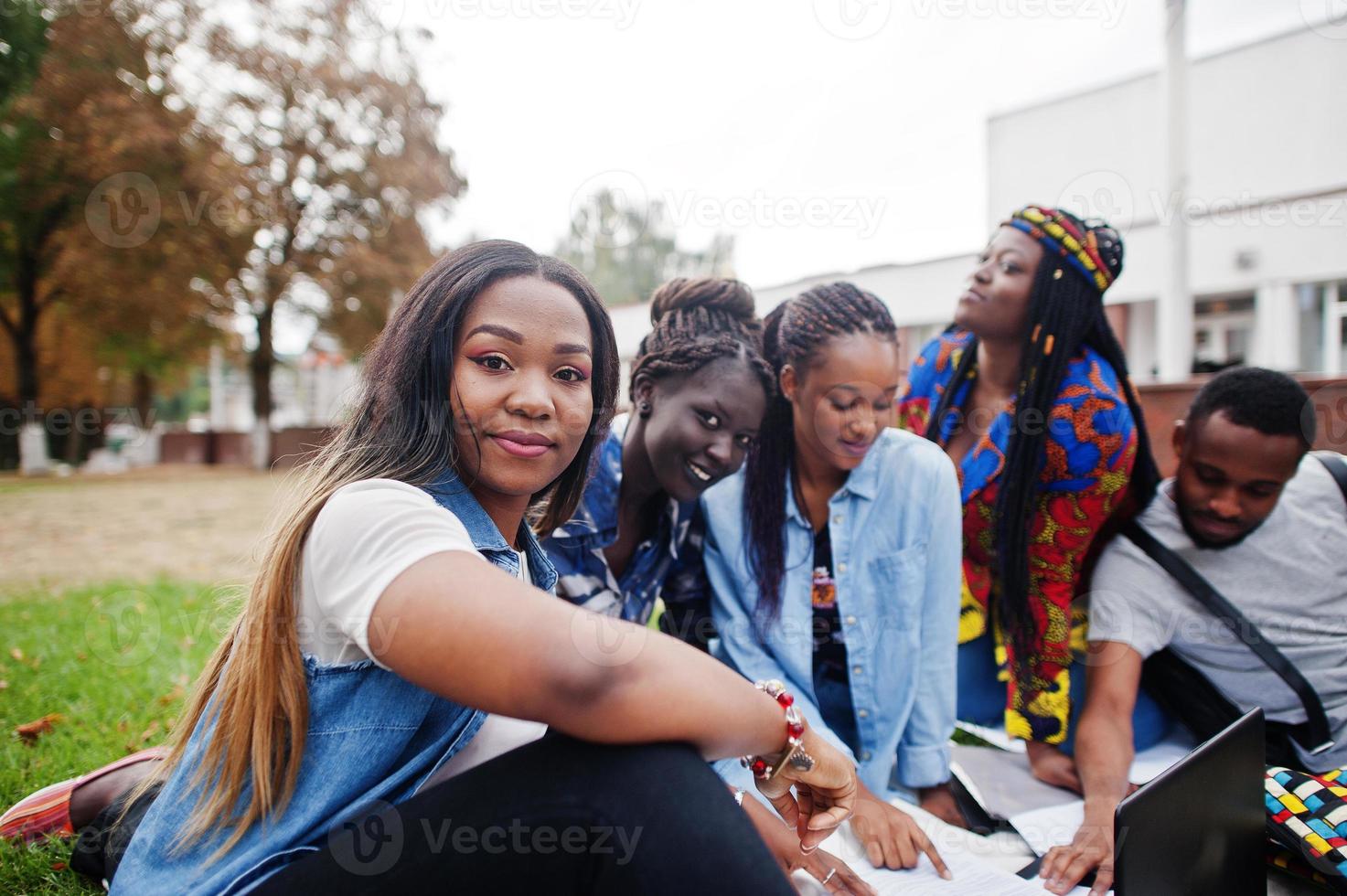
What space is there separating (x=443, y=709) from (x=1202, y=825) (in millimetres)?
1489

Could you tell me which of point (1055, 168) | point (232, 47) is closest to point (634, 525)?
point (1055, 168)

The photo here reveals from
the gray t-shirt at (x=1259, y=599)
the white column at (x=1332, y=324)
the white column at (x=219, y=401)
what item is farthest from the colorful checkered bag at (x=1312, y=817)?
the white column at (x=219, y=401)

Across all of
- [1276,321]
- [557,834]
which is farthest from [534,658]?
[1276,321]

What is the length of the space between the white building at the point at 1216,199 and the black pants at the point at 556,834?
183 cm

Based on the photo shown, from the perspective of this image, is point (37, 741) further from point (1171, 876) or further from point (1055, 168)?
point (1055, 168)

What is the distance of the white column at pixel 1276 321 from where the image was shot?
816cm

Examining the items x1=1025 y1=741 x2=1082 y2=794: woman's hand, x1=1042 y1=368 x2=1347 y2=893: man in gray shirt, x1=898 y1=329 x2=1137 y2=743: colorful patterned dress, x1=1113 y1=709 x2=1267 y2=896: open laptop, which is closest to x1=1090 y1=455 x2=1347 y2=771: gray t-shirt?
x1=1042 y1=368 x2=1347 y2=893: man in gray shirt

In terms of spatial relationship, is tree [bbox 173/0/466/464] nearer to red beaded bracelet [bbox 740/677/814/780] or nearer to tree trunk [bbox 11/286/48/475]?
tree trunk [bbox 11/286/48/475]

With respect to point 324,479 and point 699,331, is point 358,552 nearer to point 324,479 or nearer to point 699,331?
point 324,479

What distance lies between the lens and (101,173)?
46.1ft

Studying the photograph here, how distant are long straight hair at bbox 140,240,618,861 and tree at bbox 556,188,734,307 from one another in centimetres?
122

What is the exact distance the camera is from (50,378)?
19094 millimetres

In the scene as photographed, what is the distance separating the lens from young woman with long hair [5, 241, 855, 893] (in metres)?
0.94

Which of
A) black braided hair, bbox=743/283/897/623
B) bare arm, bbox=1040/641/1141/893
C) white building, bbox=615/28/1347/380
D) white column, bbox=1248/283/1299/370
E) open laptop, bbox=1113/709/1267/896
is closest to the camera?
open laptop, bbox=1113/709/1267/896
